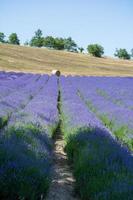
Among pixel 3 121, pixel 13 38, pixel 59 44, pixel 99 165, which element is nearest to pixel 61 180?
pixel 99 165

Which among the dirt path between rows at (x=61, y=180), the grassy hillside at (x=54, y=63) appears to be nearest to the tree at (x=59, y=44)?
the grassy hillside at (x=54, y=63)

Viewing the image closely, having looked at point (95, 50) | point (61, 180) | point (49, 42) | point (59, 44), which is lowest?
point (61, 180)

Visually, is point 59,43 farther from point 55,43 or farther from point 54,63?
point 54,63

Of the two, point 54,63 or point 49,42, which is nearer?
point 54,63

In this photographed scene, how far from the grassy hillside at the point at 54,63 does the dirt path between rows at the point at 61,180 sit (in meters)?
48.1

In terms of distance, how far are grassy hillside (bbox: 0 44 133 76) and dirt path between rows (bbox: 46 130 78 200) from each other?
1895 inches

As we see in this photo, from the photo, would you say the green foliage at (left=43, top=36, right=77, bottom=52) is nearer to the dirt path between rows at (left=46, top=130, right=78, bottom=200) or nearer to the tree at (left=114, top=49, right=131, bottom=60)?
the tree at (left=114, top=49, right=131, bottom=60)

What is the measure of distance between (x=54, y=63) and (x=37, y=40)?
45.8 m

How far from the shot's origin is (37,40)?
115625 millimetres

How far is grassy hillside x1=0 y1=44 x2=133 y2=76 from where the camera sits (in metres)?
Answer: 63.1

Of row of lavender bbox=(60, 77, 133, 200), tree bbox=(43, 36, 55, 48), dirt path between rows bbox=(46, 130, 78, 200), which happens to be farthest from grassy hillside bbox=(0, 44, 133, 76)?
row of lavender bbox=(60, 77, 133, 200)

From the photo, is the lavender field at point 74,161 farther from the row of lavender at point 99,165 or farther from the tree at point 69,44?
the tree at point 69,44

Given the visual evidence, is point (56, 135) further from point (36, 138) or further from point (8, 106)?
point (36, 138)

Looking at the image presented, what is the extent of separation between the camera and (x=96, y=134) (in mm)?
10227
